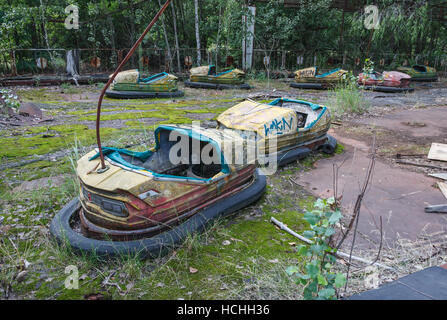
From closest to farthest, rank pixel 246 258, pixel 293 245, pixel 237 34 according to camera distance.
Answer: pixel 246 258
pixel 293 245
pixel 237 34

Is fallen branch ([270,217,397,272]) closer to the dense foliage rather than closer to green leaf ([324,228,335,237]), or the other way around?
green leaf ([324,228,335,237])

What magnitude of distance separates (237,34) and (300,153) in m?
10.1

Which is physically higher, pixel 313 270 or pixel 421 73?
pixel 421 73

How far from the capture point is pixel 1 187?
3.33m

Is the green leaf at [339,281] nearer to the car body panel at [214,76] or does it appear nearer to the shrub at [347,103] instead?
the shrub at [347,103]

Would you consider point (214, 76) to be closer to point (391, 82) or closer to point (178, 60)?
point (178, 60)

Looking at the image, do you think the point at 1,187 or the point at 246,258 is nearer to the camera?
the point at 246,258

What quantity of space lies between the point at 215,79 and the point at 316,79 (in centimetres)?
349

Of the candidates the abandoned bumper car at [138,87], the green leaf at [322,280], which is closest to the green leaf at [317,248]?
the green leaf at [322,280]

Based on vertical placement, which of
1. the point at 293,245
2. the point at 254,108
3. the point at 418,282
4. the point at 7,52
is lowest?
the point at 293,245

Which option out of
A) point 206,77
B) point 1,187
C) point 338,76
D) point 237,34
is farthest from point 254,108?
point 237,34

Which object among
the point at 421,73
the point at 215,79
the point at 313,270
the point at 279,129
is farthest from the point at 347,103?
the point at 421,73

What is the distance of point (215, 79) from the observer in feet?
35.0

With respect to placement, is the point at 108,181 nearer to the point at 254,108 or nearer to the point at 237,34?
the point at 254,108
